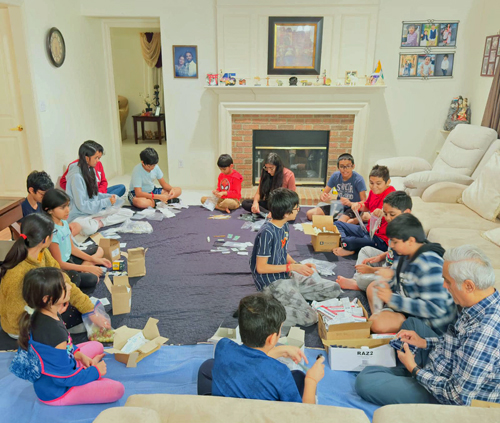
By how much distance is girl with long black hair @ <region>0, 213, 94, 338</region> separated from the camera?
2.18 meters

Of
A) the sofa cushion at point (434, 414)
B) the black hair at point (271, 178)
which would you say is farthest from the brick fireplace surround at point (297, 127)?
the sofa cushion at point (434, 414)

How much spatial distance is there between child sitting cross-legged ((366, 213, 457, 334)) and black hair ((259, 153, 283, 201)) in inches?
79.9

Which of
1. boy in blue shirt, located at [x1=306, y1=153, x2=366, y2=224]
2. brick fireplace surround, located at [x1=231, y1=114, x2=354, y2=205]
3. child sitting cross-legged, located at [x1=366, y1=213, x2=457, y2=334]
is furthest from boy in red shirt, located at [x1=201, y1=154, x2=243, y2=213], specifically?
child sitting cross-legged, located at [x1=366, y1=213, x2=457, y2=334]

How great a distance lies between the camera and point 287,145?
5.77 metres

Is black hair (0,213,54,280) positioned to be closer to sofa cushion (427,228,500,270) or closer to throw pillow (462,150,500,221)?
sofa cushion (427,228,500,270)

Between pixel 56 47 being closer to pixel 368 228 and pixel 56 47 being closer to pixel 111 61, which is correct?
pixel 111 61

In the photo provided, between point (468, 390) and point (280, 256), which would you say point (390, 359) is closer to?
point (468, 390)

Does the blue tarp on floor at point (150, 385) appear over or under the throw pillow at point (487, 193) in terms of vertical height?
under

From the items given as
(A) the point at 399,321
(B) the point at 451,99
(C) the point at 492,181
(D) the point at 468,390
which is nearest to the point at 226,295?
(A) the point at 399,321

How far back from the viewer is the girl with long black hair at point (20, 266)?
7.17 ft

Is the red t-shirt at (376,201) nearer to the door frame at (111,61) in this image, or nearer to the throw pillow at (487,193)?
the throw pillow at (487,193)

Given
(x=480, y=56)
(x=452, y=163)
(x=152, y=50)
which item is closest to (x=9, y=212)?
(x=452, y=163)

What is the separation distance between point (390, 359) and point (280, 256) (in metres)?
0.87

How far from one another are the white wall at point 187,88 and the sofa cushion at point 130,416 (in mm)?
4633
